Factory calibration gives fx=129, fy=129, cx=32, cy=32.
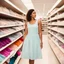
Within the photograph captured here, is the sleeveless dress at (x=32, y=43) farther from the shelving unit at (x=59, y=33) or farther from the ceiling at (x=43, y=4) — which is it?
the ceiling at (x=43, y=4)

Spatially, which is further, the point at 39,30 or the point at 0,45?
the point at 39,30

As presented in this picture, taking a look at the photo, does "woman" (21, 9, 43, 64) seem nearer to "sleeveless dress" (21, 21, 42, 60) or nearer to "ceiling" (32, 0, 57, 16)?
"sleeveless dress" (21, 21, 42, 60)

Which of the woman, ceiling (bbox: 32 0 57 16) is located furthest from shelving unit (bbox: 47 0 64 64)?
ceiling (bbox: 32 0 57 16)

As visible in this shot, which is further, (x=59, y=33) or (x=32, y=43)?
(x=59, y=33)

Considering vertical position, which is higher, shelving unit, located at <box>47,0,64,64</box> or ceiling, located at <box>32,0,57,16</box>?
ceiling, located at <box>32,0,57,16</box>

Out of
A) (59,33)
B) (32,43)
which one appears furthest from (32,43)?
(59,33)

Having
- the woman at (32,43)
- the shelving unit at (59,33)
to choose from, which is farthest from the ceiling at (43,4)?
the woman at (32,43)

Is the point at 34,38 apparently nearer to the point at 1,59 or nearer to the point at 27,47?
the point at 27,47

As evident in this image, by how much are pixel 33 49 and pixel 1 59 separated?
2.25 ft

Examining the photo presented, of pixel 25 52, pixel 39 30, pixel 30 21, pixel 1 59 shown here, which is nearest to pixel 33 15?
pixel 30 21

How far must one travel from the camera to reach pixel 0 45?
100 inches

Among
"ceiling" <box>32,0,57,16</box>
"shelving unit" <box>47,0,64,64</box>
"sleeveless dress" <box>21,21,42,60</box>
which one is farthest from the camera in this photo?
"ceiling" <box>32,0,57,16</box>

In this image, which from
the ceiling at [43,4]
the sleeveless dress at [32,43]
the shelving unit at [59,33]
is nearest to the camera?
the sleeveless dress at [32,43]

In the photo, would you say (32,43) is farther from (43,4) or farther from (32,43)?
(43,4)
